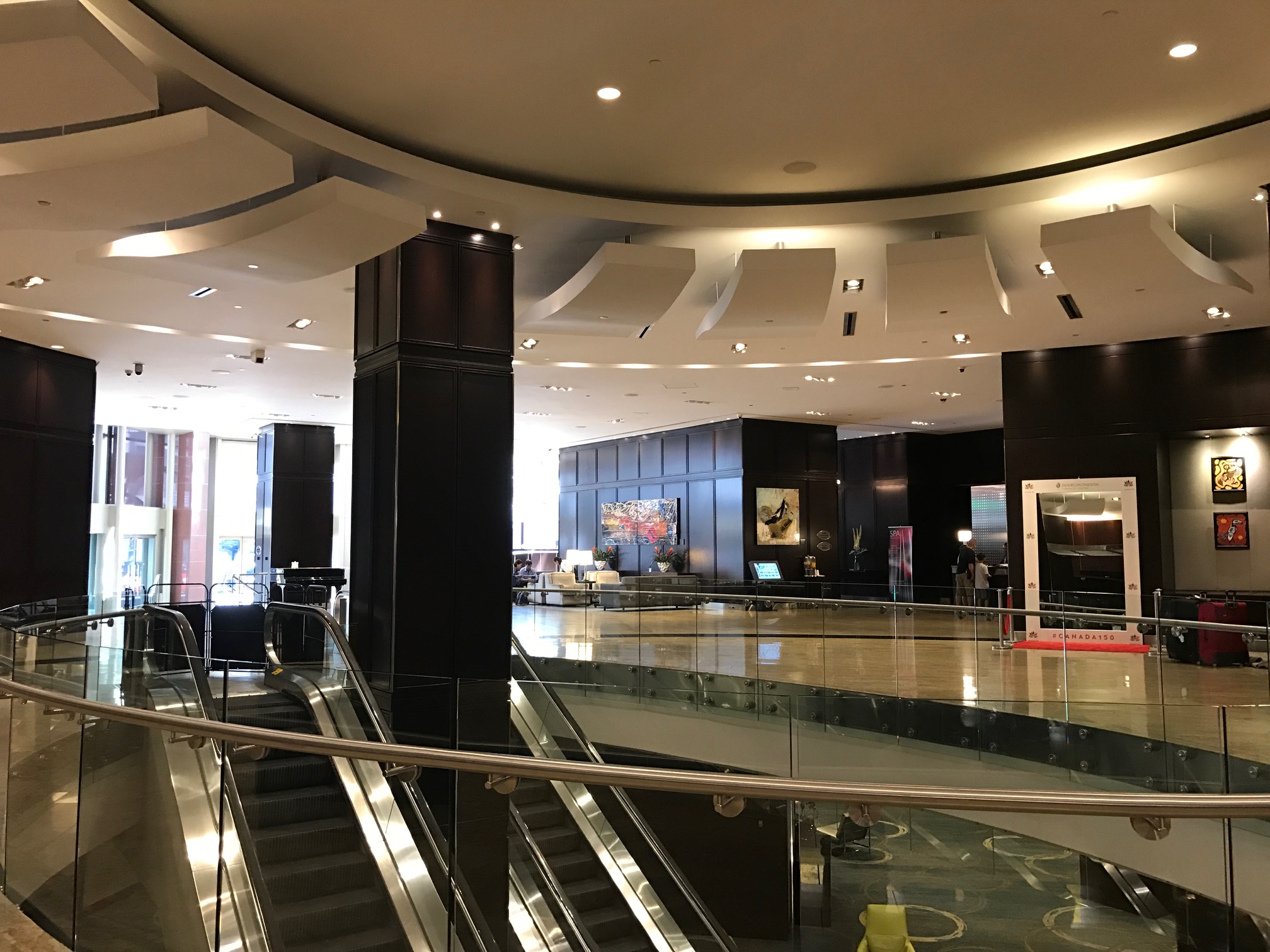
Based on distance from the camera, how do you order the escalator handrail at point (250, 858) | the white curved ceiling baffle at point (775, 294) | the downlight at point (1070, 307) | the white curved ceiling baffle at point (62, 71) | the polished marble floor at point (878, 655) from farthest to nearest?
the downlight at point (1070, 307) < the white curved ceiling baffle at point (775, 294) < the polished marble floor at point (878, 655) < the white curved ceiling baffle at point (62, 71) < the escalator handrail at point (250, 858)

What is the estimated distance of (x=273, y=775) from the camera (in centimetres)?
339

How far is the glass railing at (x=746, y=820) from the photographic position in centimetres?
214

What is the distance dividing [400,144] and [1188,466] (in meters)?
11.8

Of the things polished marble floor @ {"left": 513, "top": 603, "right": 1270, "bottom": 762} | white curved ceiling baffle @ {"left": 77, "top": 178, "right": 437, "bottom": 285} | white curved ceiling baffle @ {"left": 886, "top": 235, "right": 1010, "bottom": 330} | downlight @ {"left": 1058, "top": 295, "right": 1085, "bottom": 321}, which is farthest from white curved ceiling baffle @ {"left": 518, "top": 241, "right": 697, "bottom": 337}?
downlight @ {"left": 1058, "top": 295, "right": 1085, "bottom": 321}

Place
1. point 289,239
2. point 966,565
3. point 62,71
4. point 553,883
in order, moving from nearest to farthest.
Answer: point 553,883 → point 62,71 → point 289,239 → point 966,565

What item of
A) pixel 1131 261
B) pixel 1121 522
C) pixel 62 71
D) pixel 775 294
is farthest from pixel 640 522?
pixel 62 71

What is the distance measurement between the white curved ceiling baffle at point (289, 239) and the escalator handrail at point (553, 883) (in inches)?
219

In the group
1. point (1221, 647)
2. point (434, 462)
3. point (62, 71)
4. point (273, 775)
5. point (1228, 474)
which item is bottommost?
point (1221, 647)

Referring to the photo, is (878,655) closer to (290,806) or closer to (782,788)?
(290,806)

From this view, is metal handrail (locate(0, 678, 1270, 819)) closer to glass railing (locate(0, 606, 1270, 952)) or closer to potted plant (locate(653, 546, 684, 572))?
glass railing (locate(0, 606, 1270, 952))

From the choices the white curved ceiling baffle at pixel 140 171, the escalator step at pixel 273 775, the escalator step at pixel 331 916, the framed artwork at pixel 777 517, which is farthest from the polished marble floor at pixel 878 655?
the framed artwork at pixel 777 517

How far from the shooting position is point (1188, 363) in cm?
1354

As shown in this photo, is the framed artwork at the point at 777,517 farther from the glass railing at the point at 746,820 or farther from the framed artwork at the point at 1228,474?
the glass railing at the point at 746,820

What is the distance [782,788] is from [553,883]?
84cm
